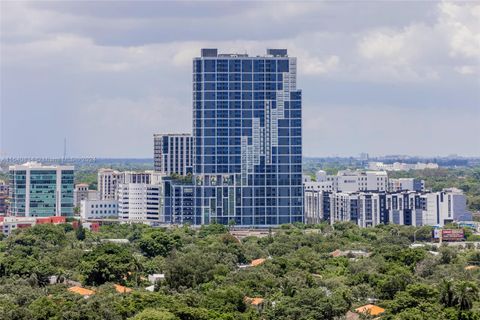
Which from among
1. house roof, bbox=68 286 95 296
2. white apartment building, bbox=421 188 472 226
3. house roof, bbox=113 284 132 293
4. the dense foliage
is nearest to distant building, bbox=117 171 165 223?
white apartment building, bbox=421 188 472 226

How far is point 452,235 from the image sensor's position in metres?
59.3

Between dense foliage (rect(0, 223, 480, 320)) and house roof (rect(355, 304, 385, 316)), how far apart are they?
0.36 m

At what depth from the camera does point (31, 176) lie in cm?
7556

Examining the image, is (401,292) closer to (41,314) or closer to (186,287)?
(186,287)

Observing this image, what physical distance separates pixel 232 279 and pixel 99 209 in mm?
46646

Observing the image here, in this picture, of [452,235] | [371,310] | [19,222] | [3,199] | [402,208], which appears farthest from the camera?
[3,199]

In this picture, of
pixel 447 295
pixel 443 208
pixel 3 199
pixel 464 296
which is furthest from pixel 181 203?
pixel 464 296

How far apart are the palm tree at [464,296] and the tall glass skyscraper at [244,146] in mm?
37701

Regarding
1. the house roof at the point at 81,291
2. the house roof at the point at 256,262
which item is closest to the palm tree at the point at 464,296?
the house roof at the point at 81,291

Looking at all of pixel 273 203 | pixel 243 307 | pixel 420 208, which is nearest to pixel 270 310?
pixel 243 307

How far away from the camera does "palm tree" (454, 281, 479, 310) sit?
103ft

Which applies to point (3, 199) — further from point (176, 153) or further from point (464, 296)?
point (464, 296)

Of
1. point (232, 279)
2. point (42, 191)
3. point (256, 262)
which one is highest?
point (42, 191)

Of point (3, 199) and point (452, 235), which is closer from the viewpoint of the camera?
point (452, 235)
